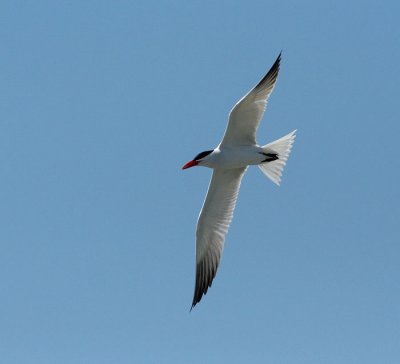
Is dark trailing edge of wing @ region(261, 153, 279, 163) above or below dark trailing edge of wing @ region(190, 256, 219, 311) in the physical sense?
above

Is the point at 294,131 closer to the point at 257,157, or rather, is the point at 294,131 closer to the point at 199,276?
the point at 257,157

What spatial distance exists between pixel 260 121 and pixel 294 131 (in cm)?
116

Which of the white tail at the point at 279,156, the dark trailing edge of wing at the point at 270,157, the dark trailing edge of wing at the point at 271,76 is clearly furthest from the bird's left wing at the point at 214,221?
the dark trailing edge of wing at the point at 271,76

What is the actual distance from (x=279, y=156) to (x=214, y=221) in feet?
6.16

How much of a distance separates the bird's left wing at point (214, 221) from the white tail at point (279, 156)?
0.51 m

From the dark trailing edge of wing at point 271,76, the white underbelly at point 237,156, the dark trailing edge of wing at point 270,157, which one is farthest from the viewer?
the dark trailing edge of wing at point 270,157

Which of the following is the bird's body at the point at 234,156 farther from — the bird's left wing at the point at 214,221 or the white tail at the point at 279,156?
the bird's left wing at the point at 214,221

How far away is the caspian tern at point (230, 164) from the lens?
15266mm

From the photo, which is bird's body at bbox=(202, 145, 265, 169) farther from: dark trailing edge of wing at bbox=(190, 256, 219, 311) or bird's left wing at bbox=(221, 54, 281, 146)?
dark trailing edge of wing at bbox=(190, 256, 219, 311)

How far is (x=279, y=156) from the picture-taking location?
53.8ft

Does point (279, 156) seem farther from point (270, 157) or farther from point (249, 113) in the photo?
point (249, 113)

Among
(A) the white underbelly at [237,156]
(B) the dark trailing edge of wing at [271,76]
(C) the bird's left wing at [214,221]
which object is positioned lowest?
(C) the bird's left wing at [214,221]

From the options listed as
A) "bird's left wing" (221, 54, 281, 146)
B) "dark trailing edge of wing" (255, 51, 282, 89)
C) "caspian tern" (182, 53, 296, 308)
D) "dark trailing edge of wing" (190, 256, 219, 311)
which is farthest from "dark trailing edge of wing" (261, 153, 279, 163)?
"dark trailing edge of wing" (190, 256, 219, 311)

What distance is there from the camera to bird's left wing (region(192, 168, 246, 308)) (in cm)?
1667
